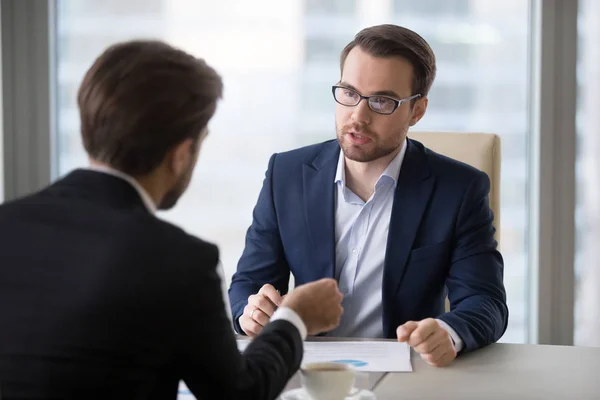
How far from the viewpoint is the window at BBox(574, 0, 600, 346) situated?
3.15m

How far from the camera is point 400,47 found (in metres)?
2.11

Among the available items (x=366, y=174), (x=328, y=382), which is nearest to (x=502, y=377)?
(x=328, y=382)

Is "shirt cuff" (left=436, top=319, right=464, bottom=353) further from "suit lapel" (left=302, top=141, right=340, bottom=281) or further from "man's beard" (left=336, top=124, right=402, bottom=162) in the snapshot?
"man's beard" (left=336, top=124, right=402, bottom=162)

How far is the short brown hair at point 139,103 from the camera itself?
1.11 metres

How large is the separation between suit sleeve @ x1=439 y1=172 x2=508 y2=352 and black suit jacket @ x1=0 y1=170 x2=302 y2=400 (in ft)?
2.83

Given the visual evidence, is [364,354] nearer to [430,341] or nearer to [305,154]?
[430,341]

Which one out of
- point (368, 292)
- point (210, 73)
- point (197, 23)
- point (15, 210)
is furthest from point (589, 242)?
point (15, 210)

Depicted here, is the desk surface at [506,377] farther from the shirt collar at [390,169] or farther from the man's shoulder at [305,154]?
the man's shoulder at [305,154]

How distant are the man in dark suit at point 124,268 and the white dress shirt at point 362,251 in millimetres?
879

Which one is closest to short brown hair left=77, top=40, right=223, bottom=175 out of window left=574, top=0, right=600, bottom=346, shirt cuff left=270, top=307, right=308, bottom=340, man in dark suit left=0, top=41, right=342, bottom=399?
man in dark suit left=0, top=41, right=342, bottom=399

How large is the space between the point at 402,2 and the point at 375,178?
142 cm

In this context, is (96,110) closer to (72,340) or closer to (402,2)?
(72,340)

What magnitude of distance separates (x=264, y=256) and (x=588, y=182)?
5.52 feet

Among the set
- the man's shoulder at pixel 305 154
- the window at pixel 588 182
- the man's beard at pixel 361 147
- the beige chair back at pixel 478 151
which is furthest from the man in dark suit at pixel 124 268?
the window at pixel 588 182
